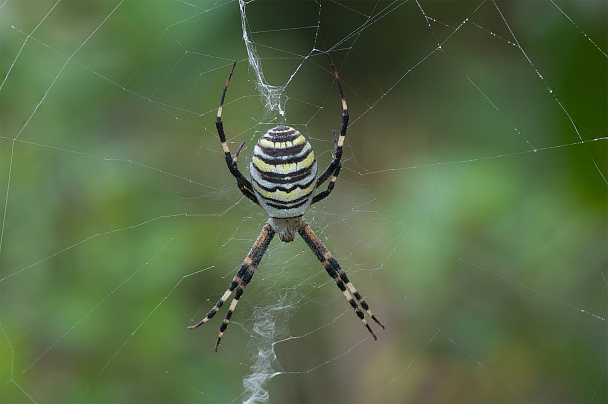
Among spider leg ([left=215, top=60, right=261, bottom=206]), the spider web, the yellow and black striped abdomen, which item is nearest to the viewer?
the yellow and black striped abdomen

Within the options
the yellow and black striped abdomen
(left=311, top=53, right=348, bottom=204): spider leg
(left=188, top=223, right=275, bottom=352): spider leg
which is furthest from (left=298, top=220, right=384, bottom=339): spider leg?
the yellow and black striped abdomen

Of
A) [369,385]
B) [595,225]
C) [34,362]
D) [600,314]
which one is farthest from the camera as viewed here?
[369,385]

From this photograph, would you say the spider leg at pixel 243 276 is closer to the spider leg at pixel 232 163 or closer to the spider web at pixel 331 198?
the spider web at pixel 331 198

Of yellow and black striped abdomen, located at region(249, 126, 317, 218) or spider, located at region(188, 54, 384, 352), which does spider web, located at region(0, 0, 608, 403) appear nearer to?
spider, located at region(188, 54, 384, 352)

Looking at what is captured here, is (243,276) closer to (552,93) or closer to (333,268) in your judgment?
(333,268)

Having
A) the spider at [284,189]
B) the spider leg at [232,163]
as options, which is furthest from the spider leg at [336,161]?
the spider leg at [232,163]

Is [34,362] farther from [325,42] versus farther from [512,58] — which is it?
[512,58]

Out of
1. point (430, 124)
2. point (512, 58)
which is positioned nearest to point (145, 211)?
point (430, 124)
